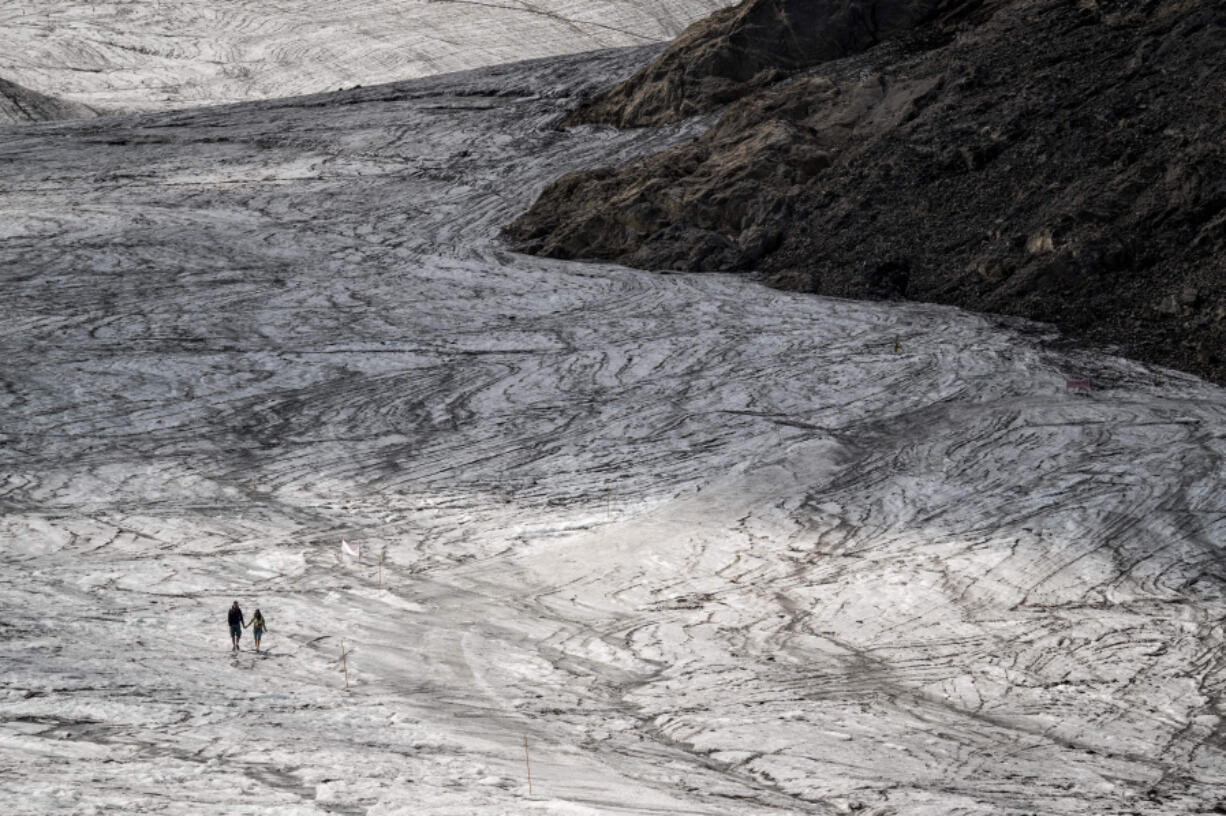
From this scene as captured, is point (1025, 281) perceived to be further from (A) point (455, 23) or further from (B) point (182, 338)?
(A) point (455, 23)

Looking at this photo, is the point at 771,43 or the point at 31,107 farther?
the point at 31,107

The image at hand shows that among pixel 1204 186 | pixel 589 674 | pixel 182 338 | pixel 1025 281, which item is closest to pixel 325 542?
pixel 589 674

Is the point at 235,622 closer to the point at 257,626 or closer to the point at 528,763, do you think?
the point at 257,626

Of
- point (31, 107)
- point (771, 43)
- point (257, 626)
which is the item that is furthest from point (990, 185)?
point (31, 107)

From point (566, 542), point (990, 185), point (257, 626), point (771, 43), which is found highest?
point (771, 43)

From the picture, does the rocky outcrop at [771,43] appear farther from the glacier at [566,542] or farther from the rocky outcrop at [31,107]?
the rocky outcrop at [31,107]

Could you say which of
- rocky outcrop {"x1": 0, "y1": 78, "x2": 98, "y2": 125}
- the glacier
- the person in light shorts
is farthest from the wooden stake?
rocky outcrop {"x1": 0, "y1": 78, "x2": 98, "y2": 125}
